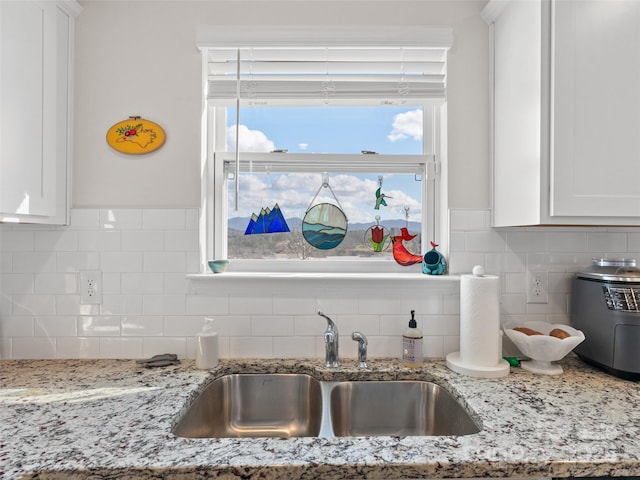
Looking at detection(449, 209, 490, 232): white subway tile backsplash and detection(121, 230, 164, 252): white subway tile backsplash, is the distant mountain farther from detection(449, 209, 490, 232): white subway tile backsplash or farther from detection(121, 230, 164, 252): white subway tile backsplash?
detection(121, 230, 164, 252): white subway tile backsplash

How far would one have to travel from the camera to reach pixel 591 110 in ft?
3.93

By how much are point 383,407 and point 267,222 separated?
880mm

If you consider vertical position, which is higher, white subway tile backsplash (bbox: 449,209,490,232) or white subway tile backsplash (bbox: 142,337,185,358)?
white subway tile backsplash (bbox: 449,209,490,232)

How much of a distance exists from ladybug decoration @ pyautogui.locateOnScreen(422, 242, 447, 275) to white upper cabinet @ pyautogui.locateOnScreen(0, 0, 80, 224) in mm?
1456

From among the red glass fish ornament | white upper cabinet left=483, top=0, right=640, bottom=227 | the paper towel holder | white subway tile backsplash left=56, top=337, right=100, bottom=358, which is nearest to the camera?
white upper cabinet left=483, top=0, right=640, bottom=227

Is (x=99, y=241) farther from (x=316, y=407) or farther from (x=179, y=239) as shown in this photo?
(x=316, y=407)

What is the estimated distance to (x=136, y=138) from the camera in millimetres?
1509

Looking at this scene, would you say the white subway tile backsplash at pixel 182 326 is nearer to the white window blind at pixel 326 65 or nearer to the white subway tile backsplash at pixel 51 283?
the white subway tile backsplash at pixel 51 283

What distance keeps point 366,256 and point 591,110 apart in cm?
95

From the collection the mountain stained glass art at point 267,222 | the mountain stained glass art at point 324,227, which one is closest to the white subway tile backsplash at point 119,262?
Answer: the mountain stained glass art at point 267,222

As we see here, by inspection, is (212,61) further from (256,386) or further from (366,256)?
(256,386)

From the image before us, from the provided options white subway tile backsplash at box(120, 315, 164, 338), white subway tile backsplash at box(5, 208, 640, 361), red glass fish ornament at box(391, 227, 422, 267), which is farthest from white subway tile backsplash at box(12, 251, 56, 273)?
red glass fish ornament at box(391, 227, 422, 267)

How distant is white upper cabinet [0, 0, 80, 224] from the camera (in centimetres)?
120

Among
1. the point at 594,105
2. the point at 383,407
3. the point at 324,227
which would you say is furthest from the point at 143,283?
the point at 594,105
